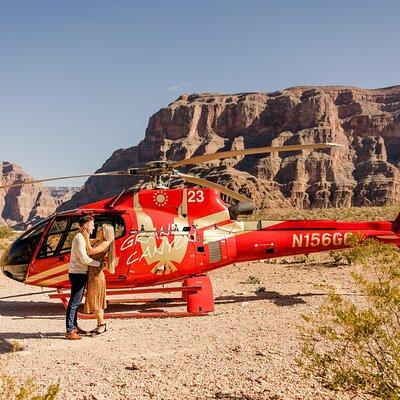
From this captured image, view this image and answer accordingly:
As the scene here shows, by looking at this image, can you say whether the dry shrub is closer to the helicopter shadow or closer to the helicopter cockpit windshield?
the helicopter cockpit windshield

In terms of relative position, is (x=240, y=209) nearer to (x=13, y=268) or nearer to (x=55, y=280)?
(x=55, y=280)

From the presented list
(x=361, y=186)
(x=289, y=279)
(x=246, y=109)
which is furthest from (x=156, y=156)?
(x=289, y=279)

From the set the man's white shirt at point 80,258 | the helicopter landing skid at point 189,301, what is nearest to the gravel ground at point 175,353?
the helicopter landing skid at point 189,301

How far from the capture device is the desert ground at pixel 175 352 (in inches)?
184

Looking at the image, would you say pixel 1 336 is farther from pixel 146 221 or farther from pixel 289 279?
pixel 289 279

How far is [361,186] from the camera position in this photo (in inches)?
4505

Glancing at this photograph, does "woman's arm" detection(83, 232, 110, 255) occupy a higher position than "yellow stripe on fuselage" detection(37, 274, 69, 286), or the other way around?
"woman's arm" detection(83, 232, 110, 255)

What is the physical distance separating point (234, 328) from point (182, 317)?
5.25 ft

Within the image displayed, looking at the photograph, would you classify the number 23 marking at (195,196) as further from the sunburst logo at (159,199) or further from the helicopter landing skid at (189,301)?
the helicopter landing skid at (189,301)

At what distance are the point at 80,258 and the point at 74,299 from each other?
27.0 inches

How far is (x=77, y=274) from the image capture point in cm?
715

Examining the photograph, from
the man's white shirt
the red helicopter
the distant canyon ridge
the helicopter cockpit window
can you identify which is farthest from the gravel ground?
the distant canyon ridge

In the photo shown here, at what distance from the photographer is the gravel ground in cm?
468

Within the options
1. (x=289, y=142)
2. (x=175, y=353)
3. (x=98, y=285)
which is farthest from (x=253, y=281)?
(x=289, y=142)
